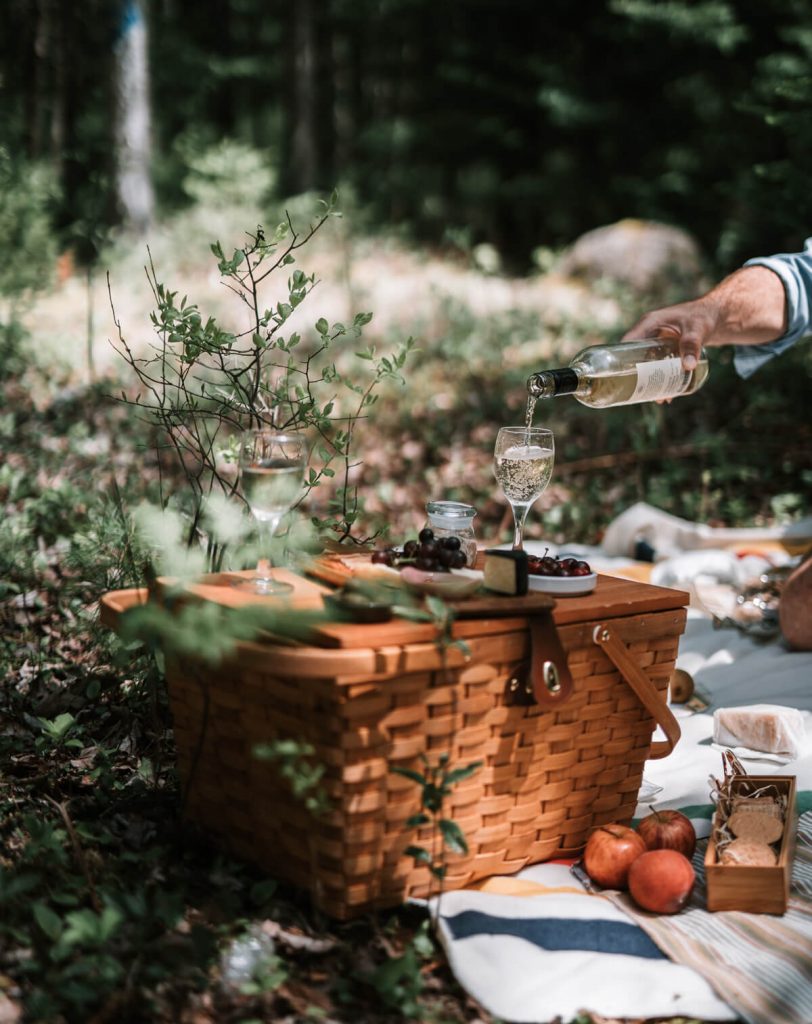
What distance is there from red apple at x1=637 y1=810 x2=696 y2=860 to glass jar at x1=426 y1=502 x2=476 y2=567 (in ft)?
2.06

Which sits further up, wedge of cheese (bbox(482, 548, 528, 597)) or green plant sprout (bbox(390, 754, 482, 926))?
wedge of cheese (bbox(482, 548, 528, 597))

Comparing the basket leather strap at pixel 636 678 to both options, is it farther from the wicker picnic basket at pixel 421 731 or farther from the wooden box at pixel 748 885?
the wooden box at pixel 748 885

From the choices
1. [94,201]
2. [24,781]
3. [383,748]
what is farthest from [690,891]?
[94,201]

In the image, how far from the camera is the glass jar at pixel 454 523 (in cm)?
205

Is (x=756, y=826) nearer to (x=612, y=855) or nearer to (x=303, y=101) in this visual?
(x=612, y=855)

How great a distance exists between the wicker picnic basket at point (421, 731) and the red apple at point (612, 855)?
95 millimetres

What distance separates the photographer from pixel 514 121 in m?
14.1

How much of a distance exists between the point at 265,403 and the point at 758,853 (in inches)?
59.9

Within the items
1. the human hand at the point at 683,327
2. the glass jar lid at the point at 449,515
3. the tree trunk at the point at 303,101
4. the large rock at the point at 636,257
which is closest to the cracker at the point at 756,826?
the glass jar lid at the point at 449,515

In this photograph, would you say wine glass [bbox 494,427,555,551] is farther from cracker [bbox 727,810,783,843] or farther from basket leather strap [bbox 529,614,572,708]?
cracker [bbox 727,810,783,843]

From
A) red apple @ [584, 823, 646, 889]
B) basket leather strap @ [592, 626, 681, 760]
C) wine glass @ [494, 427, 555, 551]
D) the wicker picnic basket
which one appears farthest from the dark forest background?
red apple @ [584, 823, 646, 889]

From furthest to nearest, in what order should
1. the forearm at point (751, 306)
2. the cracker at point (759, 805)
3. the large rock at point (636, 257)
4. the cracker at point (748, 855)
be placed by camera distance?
the large rock at point (636, 257), the forearm at point (751, 306), the cracker at point (759, 805), the cracker at point (748, 855)

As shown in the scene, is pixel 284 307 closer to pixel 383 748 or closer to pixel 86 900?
pixel 383 748

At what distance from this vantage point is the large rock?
368 inches
